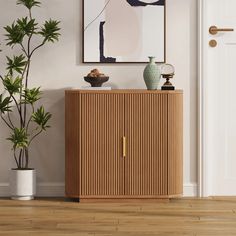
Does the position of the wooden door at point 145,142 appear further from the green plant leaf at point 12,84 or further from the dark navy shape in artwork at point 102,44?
the green plant leaf at point 12,84

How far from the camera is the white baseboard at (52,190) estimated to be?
17.6ft

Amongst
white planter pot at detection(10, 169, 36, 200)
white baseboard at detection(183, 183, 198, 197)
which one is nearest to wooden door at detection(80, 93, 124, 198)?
white planter pot at detection(10, 169, 36, 200)

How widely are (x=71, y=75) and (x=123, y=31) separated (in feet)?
1.64

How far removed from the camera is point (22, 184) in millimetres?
5160

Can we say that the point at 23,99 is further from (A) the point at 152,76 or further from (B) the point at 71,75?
(A) the point at 152,76

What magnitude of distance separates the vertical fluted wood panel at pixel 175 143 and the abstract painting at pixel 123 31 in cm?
44

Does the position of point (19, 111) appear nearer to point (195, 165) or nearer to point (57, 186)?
point (57, 186)

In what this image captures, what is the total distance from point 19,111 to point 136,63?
926 millimetres

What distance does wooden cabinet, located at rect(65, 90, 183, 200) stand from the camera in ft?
16.4

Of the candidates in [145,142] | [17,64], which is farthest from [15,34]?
[145,142]

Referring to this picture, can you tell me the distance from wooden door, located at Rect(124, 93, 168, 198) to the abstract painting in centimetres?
47

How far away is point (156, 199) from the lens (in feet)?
16.6

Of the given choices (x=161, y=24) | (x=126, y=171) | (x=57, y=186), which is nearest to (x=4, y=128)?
(x=57, y=186)

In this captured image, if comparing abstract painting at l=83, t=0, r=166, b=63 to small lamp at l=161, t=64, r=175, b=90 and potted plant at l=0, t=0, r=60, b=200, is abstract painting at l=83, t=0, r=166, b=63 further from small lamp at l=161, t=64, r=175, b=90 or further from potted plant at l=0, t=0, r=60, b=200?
potted plant at l=0, t=0, r=60, b=200
